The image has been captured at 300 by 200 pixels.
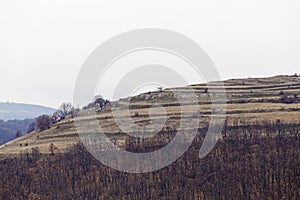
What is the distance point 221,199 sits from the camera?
4522cm

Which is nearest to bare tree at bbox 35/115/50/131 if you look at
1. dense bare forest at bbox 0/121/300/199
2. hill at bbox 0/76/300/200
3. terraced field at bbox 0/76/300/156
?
terraced field at bbox 0/76/300/156

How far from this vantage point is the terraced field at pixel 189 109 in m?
78.0

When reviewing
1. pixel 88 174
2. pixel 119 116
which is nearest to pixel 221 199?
pixel 88 174

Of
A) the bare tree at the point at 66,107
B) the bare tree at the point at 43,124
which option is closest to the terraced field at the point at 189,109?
Result: the bare tree at the point at 43,124

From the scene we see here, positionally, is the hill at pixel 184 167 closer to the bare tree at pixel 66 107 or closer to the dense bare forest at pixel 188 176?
the dense bare forest at pixel 188 176

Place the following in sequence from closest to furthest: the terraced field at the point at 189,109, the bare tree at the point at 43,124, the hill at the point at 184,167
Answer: the hill at the point at 184,167 → the terraced field at the point at 189,109 → the bare tree at the point at 43,124

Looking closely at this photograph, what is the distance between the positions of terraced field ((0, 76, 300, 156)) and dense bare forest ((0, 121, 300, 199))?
41.7 ft

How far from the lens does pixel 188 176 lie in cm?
5266

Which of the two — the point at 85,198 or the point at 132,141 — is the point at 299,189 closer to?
the point at 85,198

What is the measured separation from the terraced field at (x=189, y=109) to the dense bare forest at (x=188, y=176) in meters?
12.7

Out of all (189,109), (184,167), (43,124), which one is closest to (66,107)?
(43,124)

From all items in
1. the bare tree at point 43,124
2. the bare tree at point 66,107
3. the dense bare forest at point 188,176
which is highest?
the bare tree at point 66,107

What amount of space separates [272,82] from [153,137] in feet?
187

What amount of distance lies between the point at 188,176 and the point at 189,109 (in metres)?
36.3
